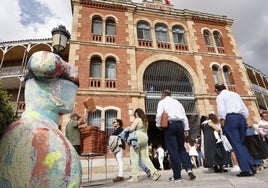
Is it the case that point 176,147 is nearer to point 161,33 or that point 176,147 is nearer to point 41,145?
point 41,145

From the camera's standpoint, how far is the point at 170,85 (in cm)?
1323

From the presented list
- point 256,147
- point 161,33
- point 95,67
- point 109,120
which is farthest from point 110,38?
point 256,147

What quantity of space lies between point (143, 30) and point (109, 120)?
703cm

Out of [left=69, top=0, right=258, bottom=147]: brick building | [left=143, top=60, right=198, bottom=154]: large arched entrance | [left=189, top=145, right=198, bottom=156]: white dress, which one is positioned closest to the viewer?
[left=189, top=145, right=198, bottom=156]: white dress

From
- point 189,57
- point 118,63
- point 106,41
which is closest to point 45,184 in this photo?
point 118,63

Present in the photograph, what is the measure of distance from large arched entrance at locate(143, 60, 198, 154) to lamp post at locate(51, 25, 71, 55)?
7886 millimetres

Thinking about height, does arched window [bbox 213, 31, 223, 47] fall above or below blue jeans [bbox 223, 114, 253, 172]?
above

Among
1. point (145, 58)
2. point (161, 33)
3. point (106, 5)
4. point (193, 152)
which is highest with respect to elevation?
point (106, 5)

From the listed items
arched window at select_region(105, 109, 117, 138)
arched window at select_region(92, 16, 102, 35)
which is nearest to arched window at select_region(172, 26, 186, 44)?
arched window at select_region(92, 16, 102, 35)

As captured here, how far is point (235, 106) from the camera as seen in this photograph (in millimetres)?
3738

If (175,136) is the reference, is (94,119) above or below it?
above

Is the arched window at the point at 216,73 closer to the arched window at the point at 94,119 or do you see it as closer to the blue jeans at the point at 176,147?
the arched window at the point at 94,119

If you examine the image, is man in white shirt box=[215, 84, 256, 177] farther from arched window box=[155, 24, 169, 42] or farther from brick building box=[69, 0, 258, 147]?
arched window box=[155, 24, 169, 42]

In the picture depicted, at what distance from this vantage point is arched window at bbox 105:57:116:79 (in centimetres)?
1200
